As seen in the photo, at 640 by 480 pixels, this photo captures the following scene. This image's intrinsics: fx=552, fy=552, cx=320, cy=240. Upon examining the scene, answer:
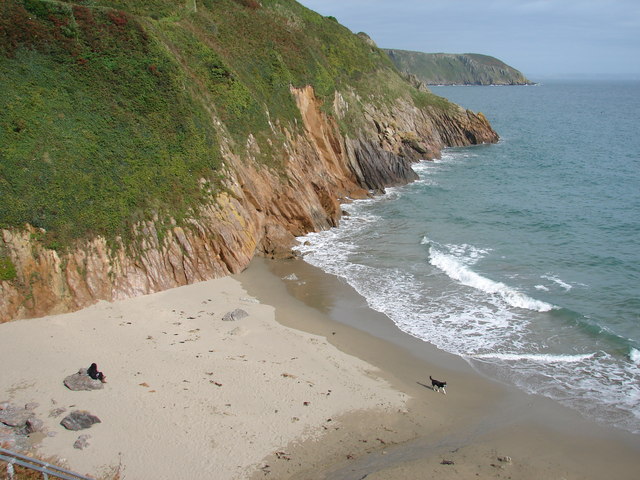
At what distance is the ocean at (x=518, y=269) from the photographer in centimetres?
1962

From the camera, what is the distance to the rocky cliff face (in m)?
21.3

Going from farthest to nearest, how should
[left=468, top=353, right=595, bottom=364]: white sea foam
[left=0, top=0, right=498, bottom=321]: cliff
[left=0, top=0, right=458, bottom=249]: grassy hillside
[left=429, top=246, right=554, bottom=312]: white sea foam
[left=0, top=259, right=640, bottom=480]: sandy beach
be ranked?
[left=429, top=246, right=554, bottom=312]: white sea foam → [left=0, top=0, right=458, bottom=249]: grassy hillside → [left=0, top=0, right=498, bottom=321]: cliff → [left=468, top=353, right=595, bottom=364]: white sea foam → [left=0, top=259, right=640, bottom=480]: sandy beach

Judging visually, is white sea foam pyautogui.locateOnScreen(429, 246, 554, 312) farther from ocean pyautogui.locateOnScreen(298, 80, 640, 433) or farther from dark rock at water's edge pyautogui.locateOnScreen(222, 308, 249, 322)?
dark rock at water's edge pyautogui.locateOnScreen(222, 308, 249, 322)

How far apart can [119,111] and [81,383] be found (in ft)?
52.3

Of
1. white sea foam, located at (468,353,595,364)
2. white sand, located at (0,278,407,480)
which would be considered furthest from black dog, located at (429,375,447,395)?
white sea foam, located at (468,353,595,364)

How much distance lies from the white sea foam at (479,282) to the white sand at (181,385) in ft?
29.7

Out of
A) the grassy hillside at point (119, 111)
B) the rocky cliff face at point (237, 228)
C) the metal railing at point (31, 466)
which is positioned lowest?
the metal railing at point (31, 466)

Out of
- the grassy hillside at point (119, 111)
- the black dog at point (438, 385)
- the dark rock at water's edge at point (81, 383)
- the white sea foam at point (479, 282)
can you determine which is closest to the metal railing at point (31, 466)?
the dark rock at water's edge at point (81, 383)

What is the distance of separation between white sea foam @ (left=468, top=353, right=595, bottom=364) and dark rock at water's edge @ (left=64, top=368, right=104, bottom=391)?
12853mm

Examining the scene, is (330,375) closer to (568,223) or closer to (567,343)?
(567,343)

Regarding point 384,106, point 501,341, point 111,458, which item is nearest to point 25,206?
point 111,458

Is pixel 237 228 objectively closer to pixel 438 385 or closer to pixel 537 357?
pixel 438 385

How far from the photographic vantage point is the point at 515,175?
54.0 m

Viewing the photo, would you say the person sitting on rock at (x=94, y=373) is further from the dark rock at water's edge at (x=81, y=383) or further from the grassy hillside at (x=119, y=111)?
the grassy hillside at (x=119, y=111)
